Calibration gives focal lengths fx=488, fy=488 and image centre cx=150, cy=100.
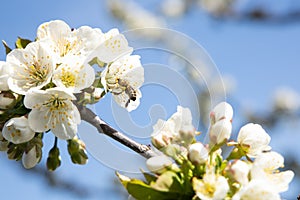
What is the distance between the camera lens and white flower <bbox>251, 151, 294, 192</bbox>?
0.86 m

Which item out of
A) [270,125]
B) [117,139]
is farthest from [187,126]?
[270,125]

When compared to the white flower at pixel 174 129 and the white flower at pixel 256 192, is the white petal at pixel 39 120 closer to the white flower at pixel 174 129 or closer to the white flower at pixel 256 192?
the white flower at pixel 174 129

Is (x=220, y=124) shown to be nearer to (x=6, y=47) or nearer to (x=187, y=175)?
(x=187, y=175)

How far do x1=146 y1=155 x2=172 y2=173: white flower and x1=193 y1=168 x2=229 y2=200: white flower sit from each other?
0.06 meters

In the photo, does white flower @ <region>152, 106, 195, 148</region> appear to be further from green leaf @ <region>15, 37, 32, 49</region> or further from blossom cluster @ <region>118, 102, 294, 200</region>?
green leaf @ <region>15, 37, 32, 49</region>

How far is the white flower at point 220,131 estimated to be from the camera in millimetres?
924

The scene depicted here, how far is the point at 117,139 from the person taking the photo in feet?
3.23

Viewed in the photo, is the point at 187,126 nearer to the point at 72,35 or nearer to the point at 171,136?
the point at 171,136

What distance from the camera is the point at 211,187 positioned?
833 mm

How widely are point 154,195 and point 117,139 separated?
0.53 feet

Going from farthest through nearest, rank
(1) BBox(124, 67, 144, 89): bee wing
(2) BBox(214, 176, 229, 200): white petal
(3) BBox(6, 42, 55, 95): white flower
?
(1) BBox(124, 67, 144, 89): bee wing, (3) BBox(6, 42, 55, 95): white flower, (2) BBox(214, 176, 229, 200): white petal

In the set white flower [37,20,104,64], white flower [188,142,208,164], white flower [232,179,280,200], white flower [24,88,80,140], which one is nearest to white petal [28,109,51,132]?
white flower [24,88,80,140]

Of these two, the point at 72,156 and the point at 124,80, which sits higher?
the point at 124,80

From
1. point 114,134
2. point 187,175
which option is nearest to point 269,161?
point 187,175
